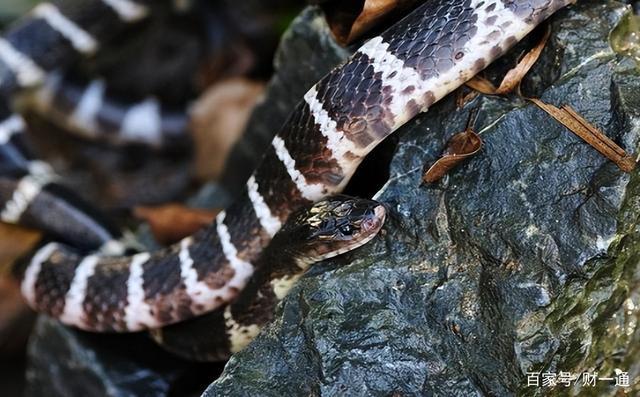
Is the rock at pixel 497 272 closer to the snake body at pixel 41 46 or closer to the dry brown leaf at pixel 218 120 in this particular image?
the snake body at pixel 41 46

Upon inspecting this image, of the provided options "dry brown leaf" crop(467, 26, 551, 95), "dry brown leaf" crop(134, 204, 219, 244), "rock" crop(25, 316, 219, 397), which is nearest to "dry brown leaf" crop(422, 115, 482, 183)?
"dry brown leaf" crop(467, 26, 551, 95)

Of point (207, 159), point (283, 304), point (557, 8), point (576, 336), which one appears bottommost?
point (207, 159)

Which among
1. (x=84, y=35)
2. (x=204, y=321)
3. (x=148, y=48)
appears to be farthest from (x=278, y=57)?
(x=148, y=48)

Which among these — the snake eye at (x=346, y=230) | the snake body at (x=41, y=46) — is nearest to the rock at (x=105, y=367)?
the snake body at (x=41, y=46)

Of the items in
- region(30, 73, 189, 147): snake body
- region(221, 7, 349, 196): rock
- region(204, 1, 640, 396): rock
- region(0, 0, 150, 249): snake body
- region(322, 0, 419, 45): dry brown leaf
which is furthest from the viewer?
region(30, 73, 189, 147): snake body

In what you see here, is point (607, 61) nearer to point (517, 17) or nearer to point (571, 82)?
point (571, 82)

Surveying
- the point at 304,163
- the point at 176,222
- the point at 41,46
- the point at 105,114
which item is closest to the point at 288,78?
the point at 304,163

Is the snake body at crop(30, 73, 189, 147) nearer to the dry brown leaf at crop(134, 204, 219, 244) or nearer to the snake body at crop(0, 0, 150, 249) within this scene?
the snake body at crop(0, 0, 150, 249)
